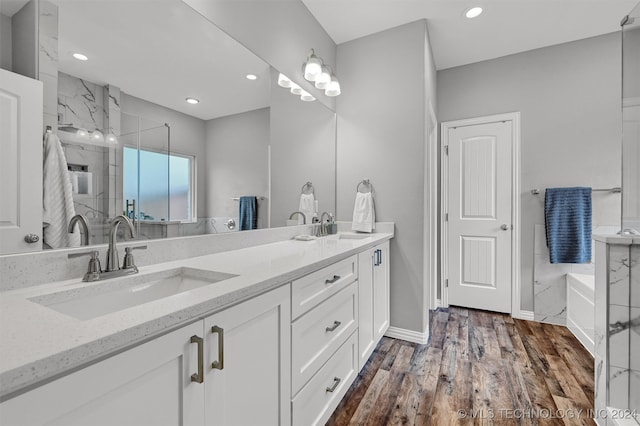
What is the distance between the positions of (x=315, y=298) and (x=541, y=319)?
271 centimetres

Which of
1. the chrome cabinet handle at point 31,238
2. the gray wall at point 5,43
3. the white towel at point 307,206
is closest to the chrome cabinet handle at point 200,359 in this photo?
the chrome cabinet handle at point 31,238

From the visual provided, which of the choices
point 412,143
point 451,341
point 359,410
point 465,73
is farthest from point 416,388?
point 465,73

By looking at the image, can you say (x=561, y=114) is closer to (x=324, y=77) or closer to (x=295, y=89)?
(x=324, y=77)

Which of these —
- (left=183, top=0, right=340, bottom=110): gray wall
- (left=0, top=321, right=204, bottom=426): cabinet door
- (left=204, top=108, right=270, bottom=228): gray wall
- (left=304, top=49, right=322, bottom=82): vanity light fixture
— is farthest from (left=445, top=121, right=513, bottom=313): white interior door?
(left=0, top=321, right=204, bottom=426): cabinet door

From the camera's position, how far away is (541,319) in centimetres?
281

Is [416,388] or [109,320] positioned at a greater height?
[109,320]

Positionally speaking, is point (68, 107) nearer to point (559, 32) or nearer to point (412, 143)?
point (412, 143)

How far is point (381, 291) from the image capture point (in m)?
2.23

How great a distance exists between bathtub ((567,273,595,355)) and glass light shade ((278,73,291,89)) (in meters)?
2.78

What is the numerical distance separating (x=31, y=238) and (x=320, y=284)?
101 cm

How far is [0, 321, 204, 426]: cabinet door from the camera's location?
48 cm

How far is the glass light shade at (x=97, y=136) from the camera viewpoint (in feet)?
3.36

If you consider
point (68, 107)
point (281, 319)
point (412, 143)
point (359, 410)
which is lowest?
point (359, 410)

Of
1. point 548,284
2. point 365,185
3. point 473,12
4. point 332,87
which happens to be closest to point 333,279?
point 365,185
